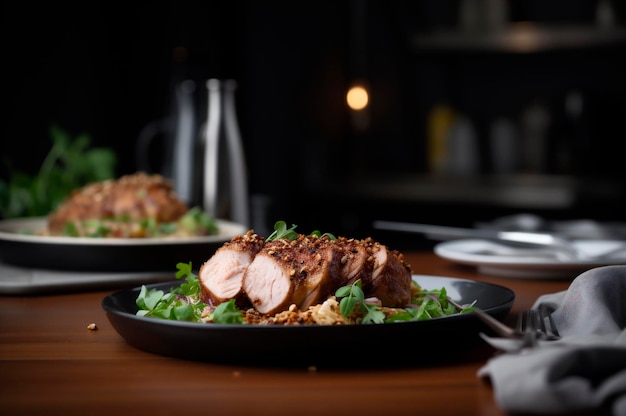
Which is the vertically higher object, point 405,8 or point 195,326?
point 405,8

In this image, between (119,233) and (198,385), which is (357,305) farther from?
(119,233)

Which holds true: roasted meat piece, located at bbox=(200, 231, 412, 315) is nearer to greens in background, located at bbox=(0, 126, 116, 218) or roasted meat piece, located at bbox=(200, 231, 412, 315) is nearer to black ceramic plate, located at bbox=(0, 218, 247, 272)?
black ceramic plate, located at bbox=(0, 218, 247, 272)

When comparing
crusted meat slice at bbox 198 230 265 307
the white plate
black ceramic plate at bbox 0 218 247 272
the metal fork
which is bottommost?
the white plate

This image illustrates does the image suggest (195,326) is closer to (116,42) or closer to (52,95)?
(52,95)

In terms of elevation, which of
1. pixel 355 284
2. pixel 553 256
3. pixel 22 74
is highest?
pixel 22 74

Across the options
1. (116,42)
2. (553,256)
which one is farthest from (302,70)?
(553,256)

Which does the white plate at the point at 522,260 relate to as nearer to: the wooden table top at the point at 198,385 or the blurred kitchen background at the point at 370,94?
the wooden table top at the point at 198,385

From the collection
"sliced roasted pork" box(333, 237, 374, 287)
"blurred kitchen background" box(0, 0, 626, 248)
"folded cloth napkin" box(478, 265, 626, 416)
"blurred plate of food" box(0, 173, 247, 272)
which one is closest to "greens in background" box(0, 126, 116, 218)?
"blurred plate of food" box(0, 173, 247, 272)

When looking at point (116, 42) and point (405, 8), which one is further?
point (405, 8)
